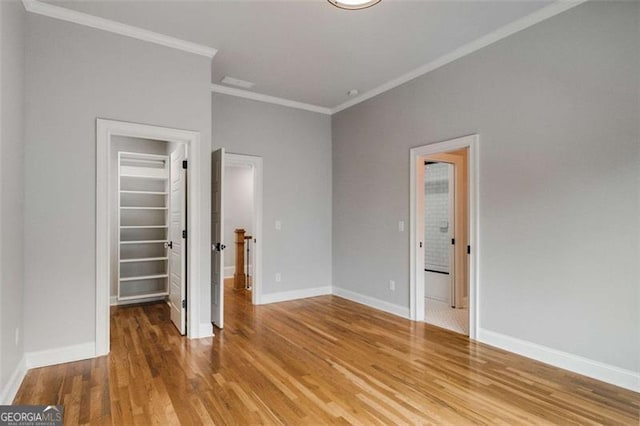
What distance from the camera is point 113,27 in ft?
10.9

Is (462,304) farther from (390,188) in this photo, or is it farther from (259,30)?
(259,30)

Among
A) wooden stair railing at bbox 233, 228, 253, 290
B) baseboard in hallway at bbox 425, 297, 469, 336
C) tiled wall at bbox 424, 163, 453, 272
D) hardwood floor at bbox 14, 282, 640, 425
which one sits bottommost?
baseboard in hallway at bbox 425, 297, 469, 336

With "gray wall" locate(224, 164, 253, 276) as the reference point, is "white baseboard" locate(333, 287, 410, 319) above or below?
below

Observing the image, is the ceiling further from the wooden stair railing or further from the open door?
the wooden stair railing

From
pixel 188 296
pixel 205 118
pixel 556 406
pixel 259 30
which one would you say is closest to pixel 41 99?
pixel 205 118

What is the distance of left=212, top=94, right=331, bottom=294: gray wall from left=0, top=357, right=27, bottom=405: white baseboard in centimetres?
292

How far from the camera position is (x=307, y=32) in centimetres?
346

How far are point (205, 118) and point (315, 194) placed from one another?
244 cm

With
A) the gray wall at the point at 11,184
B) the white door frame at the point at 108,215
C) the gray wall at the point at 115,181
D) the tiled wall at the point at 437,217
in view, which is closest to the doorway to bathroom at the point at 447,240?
the tiled wall at the point at 437,217

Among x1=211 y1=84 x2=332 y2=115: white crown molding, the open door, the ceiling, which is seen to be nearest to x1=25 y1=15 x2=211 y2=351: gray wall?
the ceiling

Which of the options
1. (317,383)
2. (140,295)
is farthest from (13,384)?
(140,295)

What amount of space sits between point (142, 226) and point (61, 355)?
2.60 metres

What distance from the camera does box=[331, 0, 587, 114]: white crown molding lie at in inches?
119

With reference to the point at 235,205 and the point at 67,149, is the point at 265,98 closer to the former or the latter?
the point at 67,149
